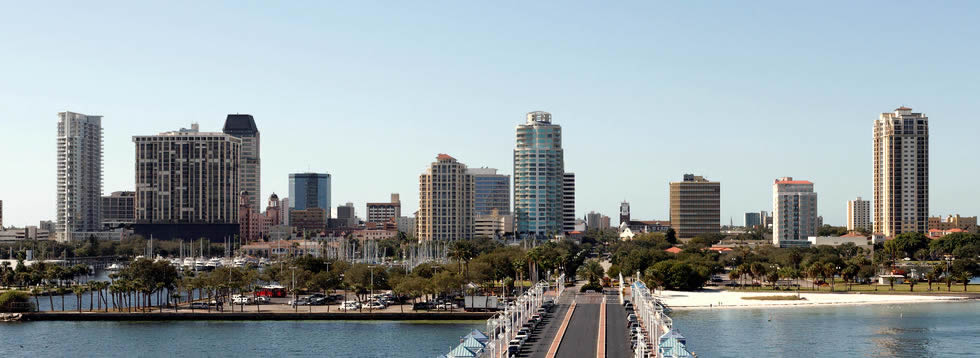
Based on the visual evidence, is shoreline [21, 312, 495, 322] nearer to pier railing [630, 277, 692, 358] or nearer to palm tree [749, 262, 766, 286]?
pier railing [630, 277, 692, 358]

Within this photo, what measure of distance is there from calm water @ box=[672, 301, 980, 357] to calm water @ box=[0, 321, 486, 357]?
2968 cm

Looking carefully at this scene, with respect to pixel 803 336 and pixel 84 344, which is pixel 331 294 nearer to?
pixel 84 344

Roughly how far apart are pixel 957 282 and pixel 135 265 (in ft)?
489

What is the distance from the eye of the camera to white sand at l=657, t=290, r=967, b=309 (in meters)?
156

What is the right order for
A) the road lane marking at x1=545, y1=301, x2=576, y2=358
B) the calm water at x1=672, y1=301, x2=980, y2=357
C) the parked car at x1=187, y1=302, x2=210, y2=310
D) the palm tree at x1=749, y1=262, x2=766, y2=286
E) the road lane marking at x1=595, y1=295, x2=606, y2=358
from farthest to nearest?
the palm tree at x1=749, y1=262, x2=766, y2=286 → the parked car at x1=187, y1=302, x2=210, y2=310 → the calm water at x1=672, y1=301, x2=980, y2=357 → the road lane marking at x1=545, y1=301, x2=576, y2=358 → the road lane marking at x1=595, y1=295, x2=606, y2=358

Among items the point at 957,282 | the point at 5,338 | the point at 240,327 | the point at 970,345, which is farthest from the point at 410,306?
the point at 957,282

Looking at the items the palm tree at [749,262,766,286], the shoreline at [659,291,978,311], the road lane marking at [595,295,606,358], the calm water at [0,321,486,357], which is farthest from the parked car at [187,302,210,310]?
the palm tree at [749,262,766,286]

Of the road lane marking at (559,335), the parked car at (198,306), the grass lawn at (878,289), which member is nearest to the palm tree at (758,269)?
the grass lawn at (878,289)

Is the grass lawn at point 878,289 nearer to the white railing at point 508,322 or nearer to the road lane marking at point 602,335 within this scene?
the road lane marking at point 602,335

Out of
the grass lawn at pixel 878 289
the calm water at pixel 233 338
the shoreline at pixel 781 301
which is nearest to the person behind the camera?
the calm water at pixel 233 338

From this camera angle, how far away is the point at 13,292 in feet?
497

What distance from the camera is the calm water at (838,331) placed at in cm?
10919

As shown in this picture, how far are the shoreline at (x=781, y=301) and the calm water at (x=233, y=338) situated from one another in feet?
129

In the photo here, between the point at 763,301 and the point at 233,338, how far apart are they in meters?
81.8
